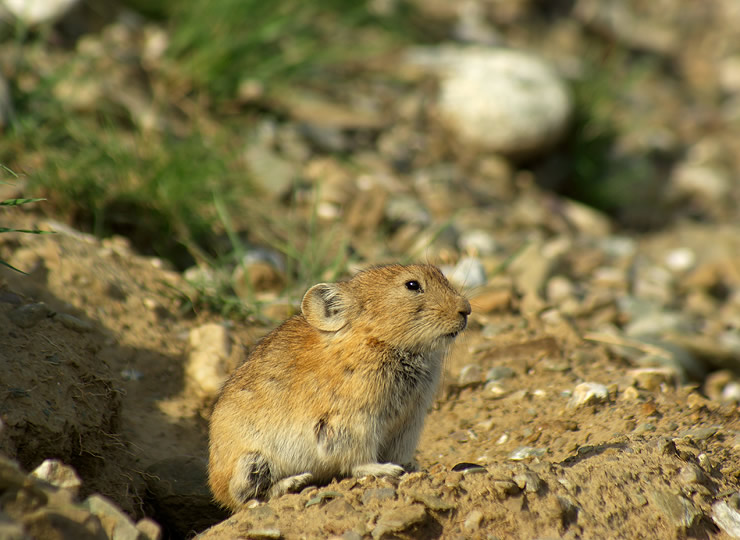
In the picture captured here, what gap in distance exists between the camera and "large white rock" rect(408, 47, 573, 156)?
1035cm

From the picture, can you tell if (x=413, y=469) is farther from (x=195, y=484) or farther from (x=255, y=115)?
(x=255, y=115)

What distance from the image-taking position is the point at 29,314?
480cm

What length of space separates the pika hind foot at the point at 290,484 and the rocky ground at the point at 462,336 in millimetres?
230

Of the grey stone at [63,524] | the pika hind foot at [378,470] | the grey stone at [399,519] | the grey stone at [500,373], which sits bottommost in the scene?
the grey stone at [500,373]

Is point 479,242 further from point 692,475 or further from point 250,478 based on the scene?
point 250,478

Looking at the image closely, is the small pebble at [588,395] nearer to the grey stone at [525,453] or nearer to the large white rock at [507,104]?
the grey stone at [525,453]

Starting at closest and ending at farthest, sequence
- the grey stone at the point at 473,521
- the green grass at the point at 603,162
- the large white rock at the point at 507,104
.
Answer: the grey stone at the point at 473,521 < the large white rock at the point at 507,104 < the green grass at the point at 603,162

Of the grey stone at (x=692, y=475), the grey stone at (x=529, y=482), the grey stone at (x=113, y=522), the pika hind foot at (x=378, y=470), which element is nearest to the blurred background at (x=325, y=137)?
the pika hind foot at (x=378, y=470)

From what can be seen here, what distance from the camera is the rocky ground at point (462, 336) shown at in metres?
3.91

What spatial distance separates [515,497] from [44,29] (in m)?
7.35

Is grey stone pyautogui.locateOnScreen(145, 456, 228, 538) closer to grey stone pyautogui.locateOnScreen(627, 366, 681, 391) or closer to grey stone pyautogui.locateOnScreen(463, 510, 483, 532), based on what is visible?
grey stone pyautogui.locateOnScreen(463, 510, 483, 532)

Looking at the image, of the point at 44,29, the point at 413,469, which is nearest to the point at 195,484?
the point at 413,469

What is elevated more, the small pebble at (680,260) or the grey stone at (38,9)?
the grey stone at (38,9)

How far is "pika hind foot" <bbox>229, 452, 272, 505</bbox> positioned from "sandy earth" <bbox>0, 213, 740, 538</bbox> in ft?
1.05
